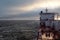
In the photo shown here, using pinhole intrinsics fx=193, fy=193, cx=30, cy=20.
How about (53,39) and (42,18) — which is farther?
(42,18)

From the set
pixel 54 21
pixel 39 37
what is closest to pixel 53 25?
pixel 54 21

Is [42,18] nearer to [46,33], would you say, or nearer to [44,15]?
[44,15]

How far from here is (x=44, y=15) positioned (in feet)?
134

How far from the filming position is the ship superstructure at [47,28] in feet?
126

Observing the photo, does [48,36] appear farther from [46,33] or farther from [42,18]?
[42,18]

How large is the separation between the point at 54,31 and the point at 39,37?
3.26 m

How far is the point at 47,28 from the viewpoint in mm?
39375

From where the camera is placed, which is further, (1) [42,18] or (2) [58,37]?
(1) [42,18]

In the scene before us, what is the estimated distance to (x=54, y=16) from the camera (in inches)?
1608

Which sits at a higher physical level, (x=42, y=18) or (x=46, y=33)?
(x=42, y=18)

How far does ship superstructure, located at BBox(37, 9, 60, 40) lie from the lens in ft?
126

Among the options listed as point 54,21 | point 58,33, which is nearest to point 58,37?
point 58,33

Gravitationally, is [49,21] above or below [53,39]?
above

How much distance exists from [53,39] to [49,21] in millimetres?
4157
